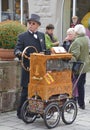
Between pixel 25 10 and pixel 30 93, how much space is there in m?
9.91

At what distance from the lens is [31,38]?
7.95 m

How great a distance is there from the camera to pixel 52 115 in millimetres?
7602

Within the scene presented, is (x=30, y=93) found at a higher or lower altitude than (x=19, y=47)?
lower

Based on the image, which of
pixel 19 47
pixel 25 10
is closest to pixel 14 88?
pixel 19 47

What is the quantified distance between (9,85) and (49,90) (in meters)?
1.53

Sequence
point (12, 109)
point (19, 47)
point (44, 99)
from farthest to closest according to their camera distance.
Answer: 1. point (12, 109)
2. point (19, 47)
3. point (44, 99)

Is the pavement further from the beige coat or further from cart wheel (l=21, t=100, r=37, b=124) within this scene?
the beige coat

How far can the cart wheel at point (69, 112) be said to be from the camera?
25.4 feet

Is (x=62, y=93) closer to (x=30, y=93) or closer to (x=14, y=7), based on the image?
(x=30, y=93)

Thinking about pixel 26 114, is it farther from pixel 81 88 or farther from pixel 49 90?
pixel 81 88

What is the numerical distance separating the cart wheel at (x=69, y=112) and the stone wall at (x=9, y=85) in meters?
1.37

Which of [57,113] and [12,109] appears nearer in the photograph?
A: [57,113]

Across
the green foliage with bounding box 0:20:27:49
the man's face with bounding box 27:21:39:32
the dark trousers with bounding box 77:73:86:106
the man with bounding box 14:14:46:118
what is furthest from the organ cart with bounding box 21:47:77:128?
the green foliage with bounding box 0:20:27:49

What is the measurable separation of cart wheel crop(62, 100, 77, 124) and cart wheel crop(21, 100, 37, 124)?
0.52 metres
